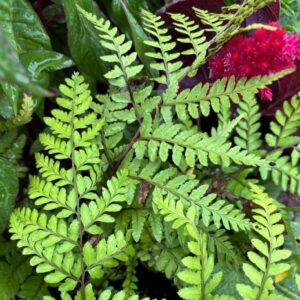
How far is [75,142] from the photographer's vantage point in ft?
2.60

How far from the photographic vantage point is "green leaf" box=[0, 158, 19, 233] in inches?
32.6

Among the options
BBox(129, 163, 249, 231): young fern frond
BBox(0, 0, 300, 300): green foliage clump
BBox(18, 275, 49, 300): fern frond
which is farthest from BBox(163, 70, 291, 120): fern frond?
BBox(18, 275, 49, 300): fern frond

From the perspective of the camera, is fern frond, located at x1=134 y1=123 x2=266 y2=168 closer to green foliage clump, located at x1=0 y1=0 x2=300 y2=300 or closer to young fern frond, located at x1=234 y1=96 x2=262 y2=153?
green foliage clump, located at x1=0 y1=0 x2=300 y2=300

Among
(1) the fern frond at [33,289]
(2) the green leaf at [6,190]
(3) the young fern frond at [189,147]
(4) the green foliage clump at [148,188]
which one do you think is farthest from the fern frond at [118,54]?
(1) the fern frond at [33,289]

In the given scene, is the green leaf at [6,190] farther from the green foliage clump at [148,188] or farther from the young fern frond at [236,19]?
the young fern frond at [236,19]

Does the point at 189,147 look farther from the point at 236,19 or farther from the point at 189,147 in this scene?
the point at 236,19

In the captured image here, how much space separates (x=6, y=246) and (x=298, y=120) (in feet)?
1.99

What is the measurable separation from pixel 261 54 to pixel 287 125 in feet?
0.82

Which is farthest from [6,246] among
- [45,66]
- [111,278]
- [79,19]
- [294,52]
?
[294,52]

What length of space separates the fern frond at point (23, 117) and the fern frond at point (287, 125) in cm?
48

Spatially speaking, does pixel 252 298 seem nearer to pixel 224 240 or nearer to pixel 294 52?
pixel 224 240

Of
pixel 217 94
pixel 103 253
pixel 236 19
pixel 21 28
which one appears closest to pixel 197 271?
pixel 103 253

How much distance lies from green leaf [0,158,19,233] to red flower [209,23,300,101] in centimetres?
40

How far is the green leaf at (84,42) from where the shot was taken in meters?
0.89
